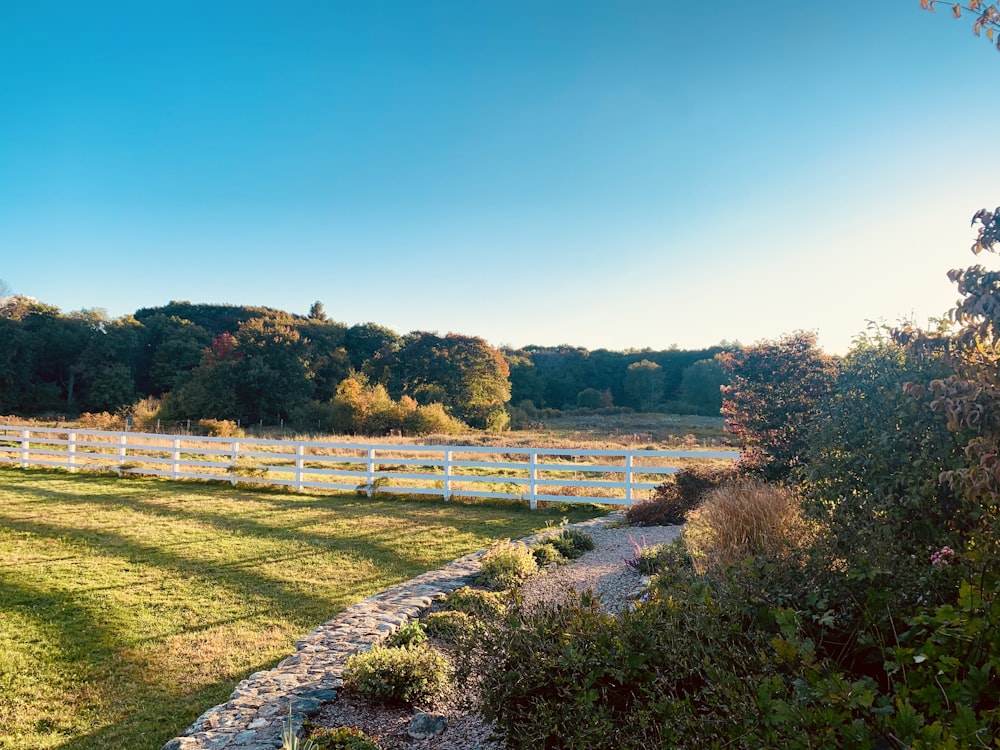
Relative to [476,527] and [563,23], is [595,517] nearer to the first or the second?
[476,527]

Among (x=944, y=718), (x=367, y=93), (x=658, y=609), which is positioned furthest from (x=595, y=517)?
(x=367, y=93)

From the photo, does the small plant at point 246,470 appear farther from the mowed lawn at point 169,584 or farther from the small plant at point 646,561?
the small plant at point 646,561

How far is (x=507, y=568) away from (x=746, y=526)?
2.29 m

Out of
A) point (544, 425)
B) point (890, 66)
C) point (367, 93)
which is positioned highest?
point (367, 93)

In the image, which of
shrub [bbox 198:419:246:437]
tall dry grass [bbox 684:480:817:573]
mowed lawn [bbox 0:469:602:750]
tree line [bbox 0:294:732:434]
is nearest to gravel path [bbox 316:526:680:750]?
tall dry grass [bbox 684:480:817:573]

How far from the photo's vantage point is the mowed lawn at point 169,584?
332cm

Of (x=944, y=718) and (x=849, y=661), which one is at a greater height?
(x=944, y=718)

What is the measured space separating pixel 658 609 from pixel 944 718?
3.70 ft

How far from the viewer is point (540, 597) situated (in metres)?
4.32

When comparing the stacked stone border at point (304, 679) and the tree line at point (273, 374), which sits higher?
the tree line at point (273, 374)

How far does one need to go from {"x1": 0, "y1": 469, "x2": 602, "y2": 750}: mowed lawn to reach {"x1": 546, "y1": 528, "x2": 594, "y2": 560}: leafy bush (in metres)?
1.03

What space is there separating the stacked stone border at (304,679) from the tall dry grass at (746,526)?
7.65 ft

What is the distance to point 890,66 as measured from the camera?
20.9ft

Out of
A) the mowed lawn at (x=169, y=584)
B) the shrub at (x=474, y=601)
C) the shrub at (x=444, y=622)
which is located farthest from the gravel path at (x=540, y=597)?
the mowed lawn at (x=169, y=584)
